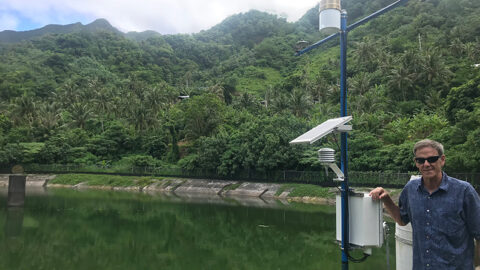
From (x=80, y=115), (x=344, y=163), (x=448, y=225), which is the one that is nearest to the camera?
(x=448, y=225)

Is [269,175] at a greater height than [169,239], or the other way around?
[269,175]

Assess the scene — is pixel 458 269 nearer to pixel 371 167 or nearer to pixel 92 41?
pixel 371 167

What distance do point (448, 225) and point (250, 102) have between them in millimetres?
54118

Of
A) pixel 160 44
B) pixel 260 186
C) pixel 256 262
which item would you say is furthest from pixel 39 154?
pixel 160 44

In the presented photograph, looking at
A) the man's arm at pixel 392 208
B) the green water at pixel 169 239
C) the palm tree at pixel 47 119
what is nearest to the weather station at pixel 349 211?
the man's arm at pixel 392 208

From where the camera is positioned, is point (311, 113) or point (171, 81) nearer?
point (311, 113)

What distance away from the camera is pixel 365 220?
13.9 feet

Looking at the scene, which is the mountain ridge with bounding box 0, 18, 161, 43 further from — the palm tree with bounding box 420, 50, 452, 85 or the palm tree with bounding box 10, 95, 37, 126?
the palm tree with bounding box 420, 50, 452, 85

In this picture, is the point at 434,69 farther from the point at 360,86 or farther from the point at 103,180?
the point at 103,180

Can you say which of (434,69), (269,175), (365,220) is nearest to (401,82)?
(434,69)

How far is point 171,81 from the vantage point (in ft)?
296

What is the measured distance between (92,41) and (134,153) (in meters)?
65.1

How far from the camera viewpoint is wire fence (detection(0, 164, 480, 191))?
25.8 meters

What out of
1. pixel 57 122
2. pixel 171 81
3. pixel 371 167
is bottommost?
pixel 371 167
